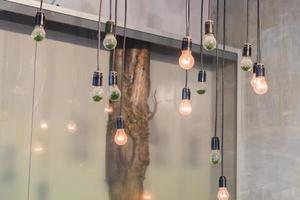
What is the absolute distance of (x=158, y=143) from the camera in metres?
2.79

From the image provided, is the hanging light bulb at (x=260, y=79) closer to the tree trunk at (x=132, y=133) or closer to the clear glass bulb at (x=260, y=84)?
the clear glass bulb at (x=260, y=84)

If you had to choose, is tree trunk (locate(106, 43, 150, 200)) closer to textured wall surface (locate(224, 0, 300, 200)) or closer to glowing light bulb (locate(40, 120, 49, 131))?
glowing light bulb (locate(40, 120, 49, 131))

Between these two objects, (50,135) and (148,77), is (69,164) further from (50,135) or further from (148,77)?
(148,77)

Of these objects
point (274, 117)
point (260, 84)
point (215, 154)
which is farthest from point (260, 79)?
point (274, 117)

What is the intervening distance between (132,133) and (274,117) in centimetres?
88

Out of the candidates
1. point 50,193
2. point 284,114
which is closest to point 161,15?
point 284,114

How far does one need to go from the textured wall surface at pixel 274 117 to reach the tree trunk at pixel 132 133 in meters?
0.71

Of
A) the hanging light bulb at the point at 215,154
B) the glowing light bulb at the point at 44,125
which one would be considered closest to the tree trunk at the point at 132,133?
the glowing light bulb at the point at 44,125

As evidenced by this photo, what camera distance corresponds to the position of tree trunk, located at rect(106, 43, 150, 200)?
2562 millimetres

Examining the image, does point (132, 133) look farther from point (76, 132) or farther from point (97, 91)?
point (97, 91)

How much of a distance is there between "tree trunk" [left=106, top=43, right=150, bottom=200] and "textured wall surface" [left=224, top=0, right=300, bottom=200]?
707 millimetres

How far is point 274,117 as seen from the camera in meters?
2.81

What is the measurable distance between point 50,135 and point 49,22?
579 millimetres

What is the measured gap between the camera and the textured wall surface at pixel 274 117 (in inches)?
106
